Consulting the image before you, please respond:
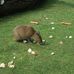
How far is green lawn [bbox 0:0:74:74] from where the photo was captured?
6183 millimetres

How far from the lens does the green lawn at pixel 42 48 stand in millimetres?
6183

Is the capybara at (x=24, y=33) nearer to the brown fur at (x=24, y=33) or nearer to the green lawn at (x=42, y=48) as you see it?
the brown fur at (x=24, y=33)

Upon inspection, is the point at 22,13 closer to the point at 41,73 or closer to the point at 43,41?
the point at 43,41

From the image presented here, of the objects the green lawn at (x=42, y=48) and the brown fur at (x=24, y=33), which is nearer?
the green lawn at (x=42, y=48)

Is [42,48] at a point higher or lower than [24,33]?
lower

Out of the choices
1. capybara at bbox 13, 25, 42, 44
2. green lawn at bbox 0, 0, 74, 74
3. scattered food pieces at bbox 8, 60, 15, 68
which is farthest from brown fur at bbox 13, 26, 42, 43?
scattered food pieces at bbox 8, 60, 15, 68

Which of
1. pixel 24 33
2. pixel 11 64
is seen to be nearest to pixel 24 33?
pixel 24 33

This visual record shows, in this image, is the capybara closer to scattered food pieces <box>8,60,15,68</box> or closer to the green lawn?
the green lawn

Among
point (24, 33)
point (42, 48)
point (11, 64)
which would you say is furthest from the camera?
point (24, 33)

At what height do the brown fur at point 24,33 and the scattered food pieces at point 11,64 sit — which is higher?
the scattered food pieces at point 11,64

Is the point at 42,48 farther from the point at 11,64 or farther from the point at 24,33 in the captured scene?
the point at 11,64

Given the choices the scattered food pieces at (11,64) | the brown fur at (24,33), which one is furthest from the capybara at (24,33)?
the scattered food pieces at (11,64)

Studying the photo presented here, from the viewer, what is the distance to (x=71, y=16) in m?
10.8

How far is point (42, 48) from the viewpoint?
727 cm
